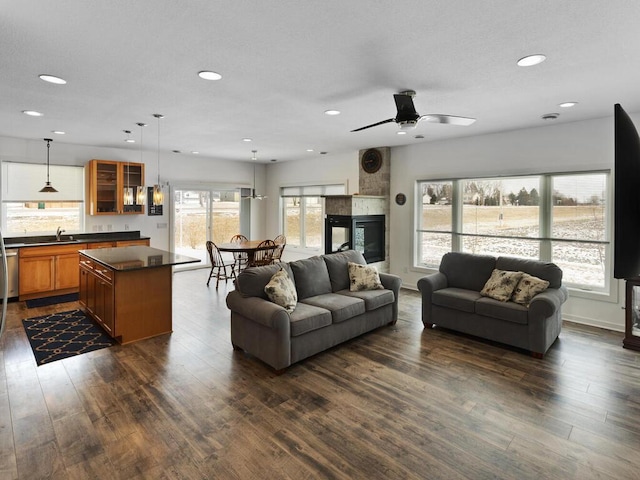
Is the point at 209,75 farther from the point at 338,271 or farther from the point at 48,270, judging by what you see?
the point at 48,270

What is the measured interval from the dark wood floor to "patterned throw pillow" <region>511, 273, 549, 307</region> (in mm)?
586

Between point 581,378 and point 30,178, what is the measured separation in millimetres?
8173

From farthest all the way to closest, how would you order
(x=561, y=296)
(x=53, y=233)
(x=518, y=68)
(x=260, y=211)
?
(x=260, y=211), (x=53, y=233), (x=561, y=296), (x=518, y=68)

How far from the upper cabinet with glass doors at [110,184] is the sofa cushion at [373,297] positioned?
14.8ft

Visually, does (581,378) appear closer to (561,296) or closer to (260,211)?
(561,296)

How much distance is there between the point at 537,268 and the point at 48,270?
7.02 meters

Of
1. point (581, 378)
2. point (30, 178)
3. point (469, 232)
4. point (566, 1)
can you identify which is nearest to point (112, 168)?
point (30, 178)

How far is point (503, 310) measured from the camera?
398 cm

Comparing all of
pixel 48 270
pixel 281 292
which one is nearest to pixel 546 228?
pixel 281 292

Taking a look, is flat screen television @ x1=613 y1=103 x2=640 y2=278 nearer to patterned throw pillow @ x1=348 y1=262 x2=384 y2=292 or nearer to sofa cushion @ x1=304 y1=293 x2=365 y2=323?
sofa cushion @ x1=304 y1=293 x2=365 y2=323

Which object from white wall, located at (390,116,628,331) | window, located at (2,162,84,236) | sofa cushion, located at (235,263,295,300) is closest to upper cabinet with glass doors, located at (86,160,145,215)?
window, located at (2,162,84,236)

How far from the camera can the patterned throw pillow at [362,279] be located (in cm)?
464

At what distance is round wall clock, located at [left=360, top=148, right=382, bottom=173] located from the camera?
273 inches

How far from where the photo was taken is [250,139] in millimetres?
6145
